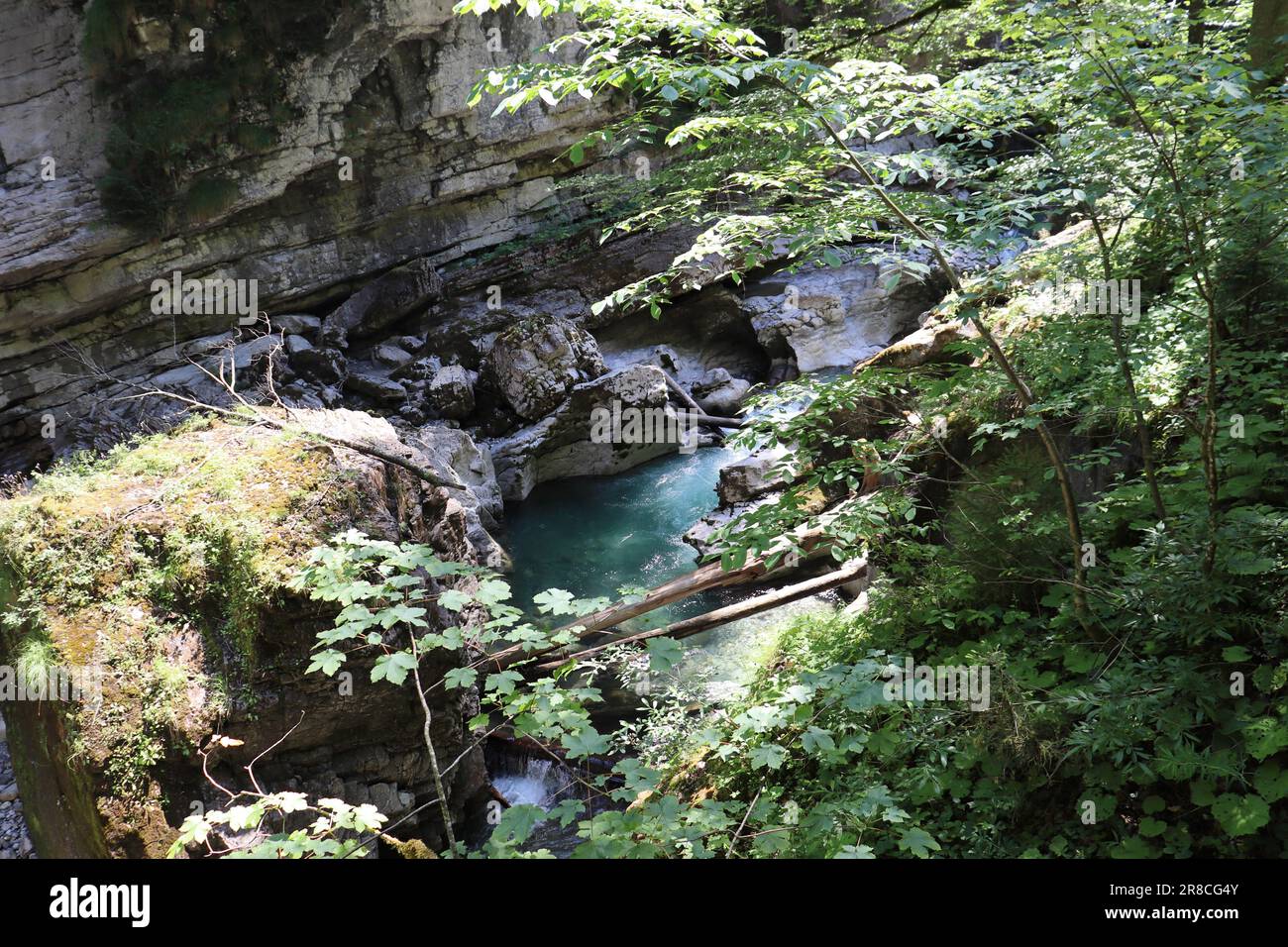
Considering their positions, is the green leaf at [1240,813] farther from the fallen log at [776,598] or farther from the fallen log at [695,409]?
the fallen log at [695,409]

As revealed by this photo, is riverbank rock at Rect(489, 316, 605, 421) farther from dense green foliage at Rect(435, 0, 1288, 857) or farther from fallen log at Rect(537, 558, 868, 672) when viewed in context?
dense green foliage at Rect(435, 0, 1288, 857)

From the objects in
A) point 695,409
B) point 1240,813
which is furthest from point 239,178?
point 1240,813

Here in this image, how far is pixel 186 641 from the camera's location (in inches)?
180

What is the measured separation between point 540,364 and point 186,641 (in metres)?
10.5

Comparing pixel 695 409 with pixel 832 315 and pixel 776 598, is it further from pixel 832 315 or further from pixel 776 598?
pixel 776 598

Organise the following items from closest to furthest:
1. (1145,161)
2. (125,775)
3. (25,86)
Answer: (1145,161) < (125,775) < (25,86)

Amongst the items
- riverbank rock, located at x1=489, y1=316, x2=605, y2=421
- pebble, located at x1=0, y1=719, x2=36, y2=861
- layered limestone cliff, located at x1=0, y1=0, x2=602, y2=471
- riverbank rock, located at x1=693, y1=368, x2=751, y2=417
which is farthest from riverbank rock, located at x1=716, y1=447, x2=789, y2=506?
layered limestone cliff, located at x1=0, y1=0, x2=602, y2=471

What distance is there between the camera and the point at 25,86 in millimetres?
14039

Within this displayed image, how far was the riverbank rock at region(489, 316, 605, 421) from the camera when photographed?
47.2ft

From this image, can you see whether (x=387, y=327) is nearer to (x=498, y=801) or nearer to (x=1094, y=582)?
(x=498, y=801)

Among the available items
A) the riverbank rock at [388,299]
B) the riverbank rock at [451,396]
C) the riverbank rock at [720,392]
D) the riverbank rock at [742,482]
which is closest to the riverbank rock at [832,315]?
the riverbank rock at [720,392]

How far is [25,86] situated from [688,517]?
14.3 meters
